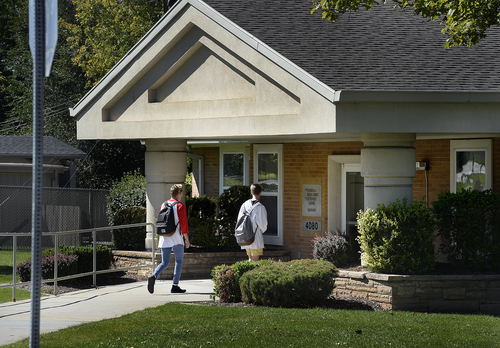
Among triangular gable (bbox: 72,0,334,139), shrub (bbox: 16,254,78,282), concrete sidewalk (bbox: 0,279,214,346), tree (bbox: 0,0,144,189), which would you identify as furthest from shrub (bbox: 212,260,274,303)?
tree (bbox: 0,0,144,189)

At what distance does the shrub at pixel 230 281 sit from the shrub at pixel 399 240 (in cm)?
203

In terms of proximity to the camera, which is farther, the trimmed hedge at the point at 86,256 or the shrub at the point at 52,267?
the trimmed hedge at the point at 86,256

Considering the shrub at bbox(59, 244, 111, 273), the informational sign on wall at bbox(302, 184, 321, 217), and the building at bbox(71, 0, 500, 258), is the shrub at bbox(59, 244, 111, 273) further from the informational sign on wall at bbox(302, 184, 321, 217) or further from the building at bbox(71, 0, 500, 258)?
the informational sign on wall at bbox(302, 184, 321, 217)

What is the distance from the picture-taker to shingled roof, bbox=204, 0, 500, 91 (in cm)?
1024

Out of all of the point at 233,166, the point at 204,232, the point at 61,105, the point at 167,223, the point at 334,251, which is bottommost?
the point at 334,251

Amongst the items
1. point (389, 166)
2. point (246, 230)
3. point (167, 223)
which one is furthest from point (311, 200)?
point (167, 223)

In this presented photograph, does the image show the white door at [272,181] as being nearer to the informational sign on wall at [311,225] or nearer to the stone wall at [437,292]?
the informational sign on wall at [311,225]

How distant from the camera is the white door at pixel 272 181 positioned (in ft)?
48.5

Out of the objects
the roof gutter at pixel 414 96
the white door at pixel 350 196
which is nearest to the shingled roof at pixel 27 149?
the white door at pixel 350 196

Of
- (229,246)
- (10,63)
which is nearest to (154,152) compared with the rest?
(229,246)

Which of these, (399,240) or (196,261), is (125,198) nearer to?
(196,261)

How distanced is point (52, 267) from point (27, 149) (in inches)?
412

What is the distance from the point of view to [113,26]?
29016mm

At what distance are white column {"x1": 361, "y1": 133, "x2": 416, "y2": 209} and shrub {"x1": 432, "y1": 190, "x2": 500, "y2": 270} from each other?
0.70m
